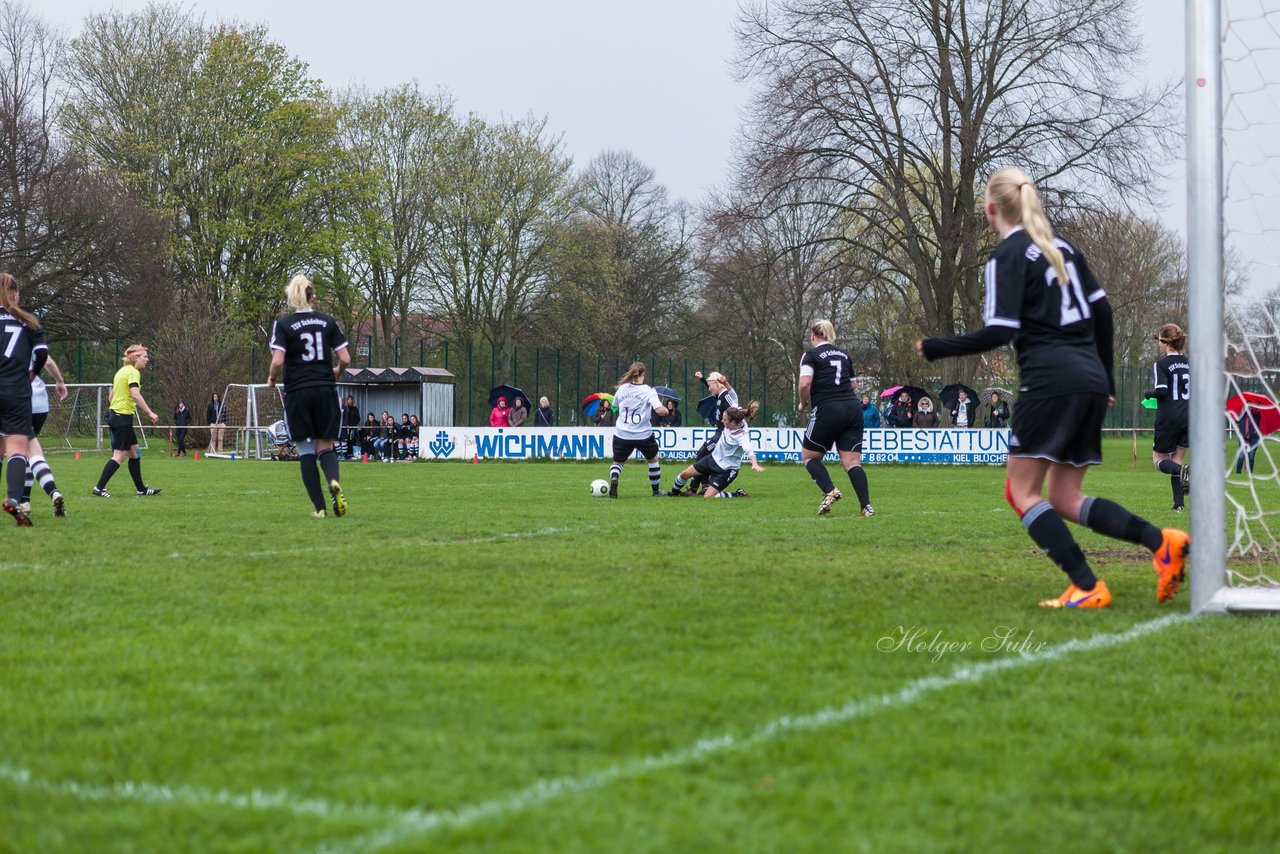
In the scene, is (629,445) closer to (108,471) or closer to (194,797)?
(108,471)

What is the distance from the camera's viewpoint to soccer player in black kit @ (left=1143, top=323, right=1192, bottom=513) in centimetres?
1340

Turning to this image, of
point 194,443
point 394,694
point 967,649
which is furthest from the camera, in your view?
point 194,443

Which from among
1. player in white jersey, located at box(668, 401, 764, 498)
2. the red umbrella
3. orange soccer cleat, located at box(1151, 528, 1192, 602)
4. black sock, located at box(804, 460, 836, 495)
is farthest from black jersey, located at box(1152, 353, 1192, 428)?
orange soccer cleat, located at box(1151, 528, 1192, 602)

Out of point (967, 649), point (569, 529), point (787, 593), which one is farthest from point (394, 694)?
point (569, 529)

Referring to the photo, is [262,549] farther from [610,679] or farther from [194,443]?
[194,443]

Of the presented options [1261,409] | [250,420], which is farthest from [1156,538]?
[250,420]

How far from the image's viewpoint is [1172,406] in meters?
13.8

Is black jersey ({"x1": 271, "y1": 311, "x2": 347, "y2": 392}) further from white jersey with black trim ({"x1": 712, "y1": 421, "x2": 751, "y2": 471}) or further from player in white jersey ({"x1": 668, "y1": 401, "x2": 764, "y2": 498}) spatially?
white jersey with black trim ({"x1": 712, "y1": 421, "x2": 751, "y2": 471})

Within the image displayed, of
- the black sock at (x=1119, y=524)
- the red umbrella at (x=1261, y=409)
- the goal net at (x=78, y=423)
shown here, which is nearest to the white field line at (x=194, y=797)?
the black sock at (x=1119, y=524)

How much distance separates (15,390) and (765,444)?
69.9 ft

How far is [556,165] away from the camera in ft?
161

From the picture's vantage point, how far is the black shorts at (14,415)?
10.1 metres

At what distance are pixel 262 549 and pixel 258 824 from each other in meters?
5.79

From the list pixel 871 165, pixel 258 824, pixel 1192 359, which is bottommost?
pixel 258 824
